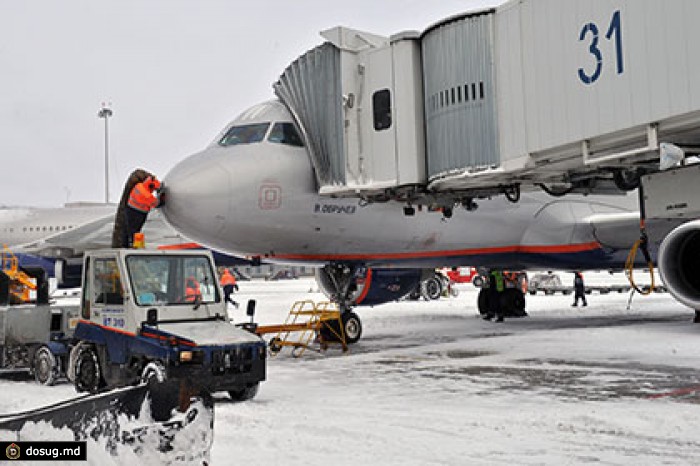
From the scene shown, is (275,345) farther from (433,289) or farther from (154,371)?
(433,289)

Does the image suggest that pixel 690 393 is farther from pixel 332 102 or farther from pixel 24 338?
pixel 24 338

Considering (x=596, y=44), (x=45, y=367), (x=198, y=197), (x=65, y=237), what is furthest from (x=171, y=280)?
(x=65, y=237)

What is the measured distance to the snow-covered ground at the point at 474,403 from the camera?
5211 mm

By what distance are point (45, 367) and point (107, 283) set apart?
2.00 metres

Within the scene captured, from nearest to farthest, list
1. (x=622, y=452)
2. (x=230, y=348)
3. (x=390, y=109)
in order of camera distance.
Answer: (x=622, y=452) < (x=230, y=348) < (x=390, y=109)

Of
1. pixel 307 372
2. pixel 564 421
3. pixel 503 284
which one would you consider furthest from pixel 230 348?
pixel 503 284

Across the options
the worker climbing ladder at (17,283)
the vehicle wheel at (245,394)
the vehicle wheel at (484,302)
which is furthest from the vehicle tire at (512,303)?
the vehicle wheel at (245,394)

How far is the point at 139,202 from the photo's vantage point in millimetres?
10570

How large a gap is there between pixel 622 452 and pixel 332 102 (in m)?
6.58

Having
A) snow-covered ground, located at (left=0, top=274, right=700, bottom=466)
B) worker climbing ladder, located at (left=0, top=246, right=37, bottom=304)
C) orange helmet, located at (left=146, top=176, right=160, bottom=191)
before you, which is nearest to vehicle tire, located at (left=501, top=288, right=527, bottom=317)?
snow-covered ground, located at (left=0, top=274, right=700, bottom=466)

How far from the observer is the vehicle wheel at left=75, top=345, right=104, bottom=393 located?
805 centimetres

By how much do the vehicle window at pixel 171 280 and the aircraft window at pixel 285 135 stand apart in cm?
329

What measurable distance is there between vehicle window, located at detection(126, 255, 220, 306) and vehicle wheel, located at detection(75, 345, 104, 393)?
1006mm

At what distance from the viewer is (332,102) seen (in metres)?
10.2
